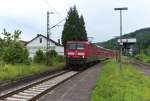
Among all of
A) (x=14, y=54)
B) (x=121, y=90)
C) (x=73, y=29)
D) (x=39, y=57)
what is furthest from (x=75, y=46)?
(x=73, y=29)

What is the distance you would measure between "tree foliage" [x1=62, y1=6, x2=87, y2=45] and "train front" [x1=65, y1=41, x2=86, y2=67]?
54.7 m

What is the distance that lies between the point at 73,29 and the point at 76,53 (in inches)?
2319

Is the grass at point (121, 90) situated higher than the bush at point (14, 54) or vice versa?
the bush at point (14, 54)

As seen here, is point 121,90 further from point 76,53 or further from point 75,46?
point 75,46

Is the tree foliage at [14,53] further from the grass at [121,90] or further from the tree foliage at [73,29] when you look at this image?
the tree foliage at [73,29]

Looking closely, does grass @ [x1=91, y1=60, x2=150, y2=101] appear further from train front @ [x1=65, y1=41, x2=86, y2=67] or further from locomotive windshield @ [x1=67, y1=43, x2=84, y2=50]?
locomotive windshield @ [x1=67, y1=43, x2=84, y2=50]

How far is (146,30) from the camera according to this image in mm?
163875

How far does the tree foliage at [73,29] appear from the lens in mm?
107375

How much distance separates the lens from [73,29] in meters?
109

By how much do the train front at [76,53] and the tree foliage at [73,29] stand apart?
54733 millimetres

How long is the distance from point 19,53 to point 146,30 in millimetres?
123860

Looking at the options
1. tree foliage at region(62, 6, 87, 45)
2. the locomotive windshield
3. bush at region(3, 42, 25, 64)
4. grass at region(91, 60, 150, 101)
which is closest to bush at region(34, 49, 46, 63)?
the locomotive windshield

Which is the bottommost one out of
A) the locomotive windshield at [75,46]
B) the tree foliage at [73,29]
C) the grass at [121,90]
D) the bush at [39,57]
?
the grass at [121,90]

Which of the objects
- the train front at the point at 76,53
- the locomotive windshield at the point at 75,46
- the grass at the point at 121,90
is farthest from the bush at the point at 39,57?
the grass at the point at 121,90
